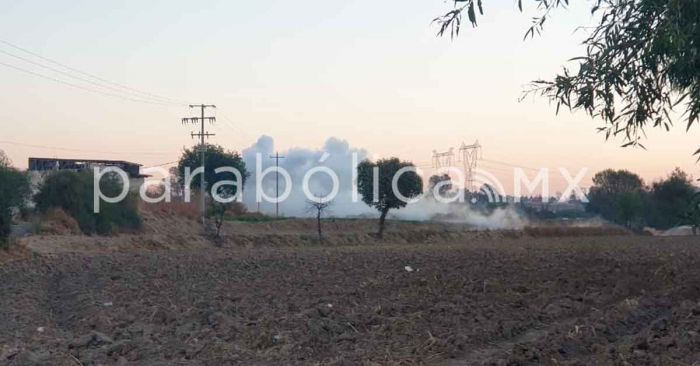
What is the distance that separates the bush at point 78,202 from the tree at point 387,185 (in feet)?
77.5

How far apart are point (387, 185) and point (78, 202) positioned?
89.0 feet

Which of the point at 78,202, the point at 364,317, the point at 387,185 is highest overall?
the point at 387,185

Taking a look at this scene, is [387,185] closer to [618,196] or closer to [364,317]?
[618,196]

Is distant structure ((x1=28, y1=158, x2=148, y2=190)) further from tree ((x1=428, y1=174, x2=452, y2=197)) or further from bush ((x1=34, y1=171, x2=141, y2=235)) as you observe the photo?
tree ((x1=428, y1=174, x2=452, y2=197))

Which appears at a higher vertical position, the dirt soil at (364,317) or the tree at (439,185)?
the tree at (439,185)

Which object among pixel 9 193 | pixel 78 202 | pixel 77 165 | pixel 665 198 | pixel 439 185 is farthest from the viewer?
pixel 439 185

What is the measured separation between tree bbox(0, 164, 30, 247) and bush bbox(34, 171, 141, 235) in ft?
18.9

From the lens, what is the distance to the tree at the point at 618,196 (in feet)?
289

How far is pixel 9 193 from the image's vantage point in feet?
113

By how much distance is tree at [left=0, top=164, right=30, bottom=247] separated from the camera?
32062 millimetres

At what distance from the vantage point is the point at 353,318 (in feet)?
43.5

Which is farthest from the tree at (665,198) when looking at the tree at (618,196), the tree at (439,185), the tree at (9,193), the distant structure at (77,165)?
the tree at (9,193)

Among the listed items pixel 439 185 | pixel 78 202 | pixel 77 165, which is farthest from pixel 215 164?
pixel 439 185

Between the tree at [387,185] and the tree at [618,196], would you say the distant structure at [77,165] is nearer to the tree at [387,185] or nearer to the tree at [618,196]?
the tree at [387,185]
